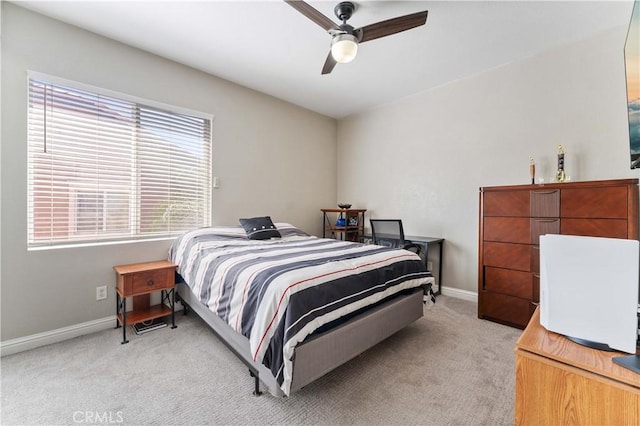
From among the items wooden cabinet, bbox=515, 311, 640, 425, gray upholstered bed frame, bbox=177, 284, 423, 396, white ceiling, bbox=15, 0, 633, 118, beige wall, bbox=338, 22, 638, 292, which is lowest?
gray upholstered bed frame, bbox=177, 284, 423, 396

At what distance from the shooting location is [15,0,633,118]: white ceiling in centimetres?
210

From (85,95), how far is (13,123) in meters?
0.56

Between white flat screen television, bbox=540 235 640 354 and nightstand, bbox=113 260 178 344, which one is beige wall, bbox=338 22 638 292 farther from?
nightstand, bbox=113 260 178 344

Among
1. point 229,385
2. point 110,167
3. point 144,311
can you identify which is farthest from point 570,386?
point 110,167

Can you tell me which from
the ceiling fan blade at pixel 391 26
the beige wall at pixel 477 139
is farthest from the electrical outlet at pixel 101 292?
the beige wall at pixel 477 139

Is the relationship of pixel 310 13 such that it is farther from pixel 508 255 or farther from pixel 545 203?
pixel 508 255

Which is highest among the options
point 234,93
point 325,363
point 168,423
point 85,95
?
point 234,93

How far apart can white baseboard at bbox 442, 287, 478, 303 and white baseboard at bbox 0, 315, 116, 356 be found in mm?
3687

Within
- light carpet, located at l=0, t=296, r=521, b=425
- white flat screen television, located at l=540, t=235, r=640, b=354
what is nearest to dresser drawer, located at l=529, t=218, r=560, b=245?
light carpet, located at l=0, t=296, r=521, b=425

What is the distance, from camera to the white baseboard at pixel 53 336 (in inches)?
80.4

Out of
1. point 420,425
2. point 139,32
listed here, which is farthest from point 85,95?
point 420,425

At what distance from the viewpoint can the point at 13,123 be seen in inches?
81.7

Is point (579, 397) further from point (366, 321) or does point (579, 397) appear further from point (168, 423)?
point (168, 423)

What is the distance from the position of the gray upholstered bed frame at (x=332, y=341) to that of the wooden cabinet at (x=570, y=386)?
0.96 m
